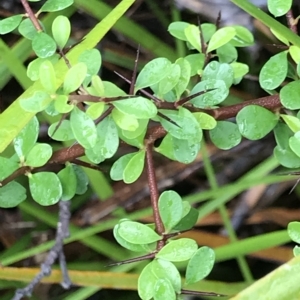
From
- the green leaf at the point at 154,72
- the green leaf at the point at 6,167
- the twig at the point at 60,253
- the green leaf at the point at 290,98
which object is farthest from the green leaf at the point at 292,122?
the twig at the point at 60,253

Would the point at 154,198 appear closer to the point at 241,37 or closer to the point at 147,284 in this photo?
the point at 147,284

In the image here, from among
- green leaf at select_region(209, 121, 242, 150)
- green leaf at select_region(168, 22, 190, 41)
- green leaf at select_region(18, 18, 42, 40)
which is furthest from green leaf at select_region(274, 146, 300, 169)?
green leaf at select_region(18, 18, 42, 40)

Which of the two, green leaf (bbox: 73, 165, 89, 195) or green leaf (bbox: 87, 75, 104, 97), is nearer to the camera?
green leaf (bbox: 87, 75, 104, 97)

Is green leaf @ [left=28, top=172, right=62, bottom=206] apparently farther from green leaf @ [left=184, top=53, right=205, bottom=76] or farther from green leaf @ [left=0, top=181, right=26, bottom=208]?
green leaf @ [left=184, top=53, right=205, bottom=76]

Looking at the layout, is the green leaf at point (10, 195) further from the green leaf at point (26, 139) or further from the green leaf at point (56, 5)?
the green leaf at point (56, 5)

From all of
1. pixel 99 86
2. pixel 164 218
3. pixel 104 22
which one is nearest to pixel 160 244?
pixel 164 218

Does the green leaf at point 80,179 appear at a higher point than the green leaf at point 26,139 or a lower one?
lower
